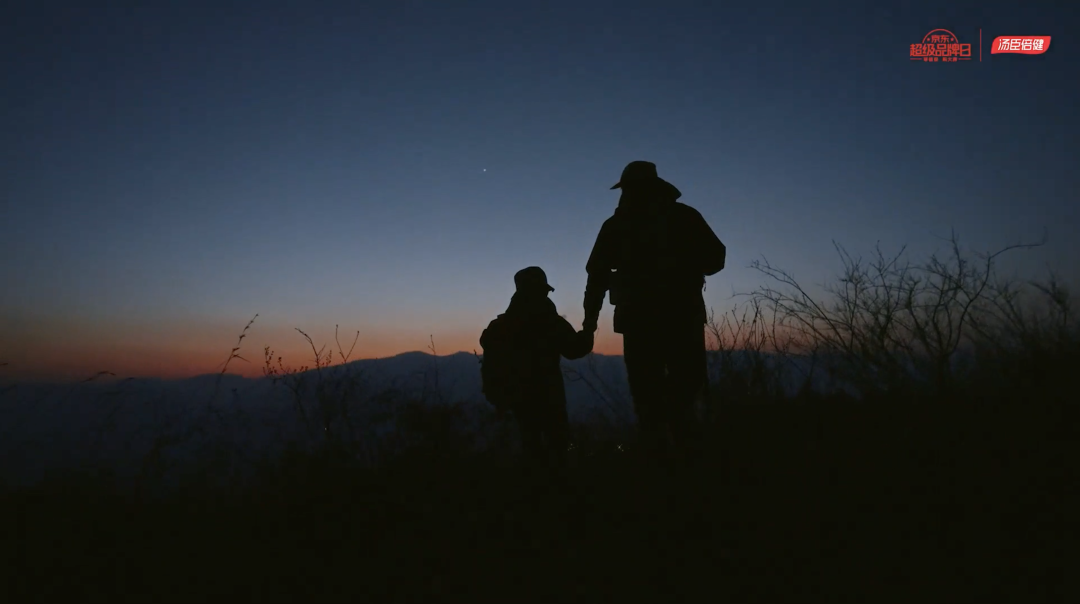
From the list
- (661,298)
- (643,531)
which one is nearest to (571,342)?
(661,298)

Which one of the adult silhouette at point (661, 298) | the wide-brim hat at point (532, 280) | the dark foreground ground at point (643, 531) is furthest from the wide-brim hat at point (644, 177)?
the dark foreground ground at point (643, 531)

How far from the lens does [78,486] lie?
2.97 metres

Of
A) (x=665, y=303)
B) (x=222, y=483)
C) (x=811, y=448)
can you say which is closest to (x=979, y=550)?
(x=811, y=448)

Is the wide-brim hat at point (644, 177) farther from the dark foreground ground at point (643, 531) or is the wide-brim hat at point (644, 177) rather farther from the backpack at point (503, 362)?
the dark foreground ground at point (643, 531)

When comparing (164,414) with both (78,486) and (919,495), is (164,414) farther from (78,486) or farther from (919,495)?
(919,495)

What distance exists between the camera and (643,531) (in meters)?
2.21

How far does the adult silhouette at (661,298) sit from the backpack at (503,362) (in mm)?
1075

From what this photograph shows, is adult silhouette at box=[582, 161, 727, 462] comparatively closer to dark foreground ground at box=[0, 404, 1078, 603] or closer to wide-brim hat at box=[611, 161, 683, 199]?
wide-brim hat at box=[611, 161, 683, 199]

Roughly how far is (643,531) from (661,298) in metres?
1.44

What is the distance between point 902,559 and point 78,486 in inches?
167

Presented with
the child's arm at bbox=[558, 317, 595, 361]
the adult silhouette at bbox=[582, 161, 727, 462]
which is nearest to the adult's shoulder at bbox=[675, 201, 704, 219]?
the adult silhouette at bbox=[582, 161, 727, 462]

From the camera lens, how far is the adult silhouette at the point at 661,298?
3.16 m

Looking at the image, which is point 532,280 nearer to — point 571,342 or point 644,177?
point 571,342

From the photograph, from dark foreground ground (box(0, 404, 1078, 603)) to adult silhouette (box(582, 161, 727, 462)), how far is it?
393mm
